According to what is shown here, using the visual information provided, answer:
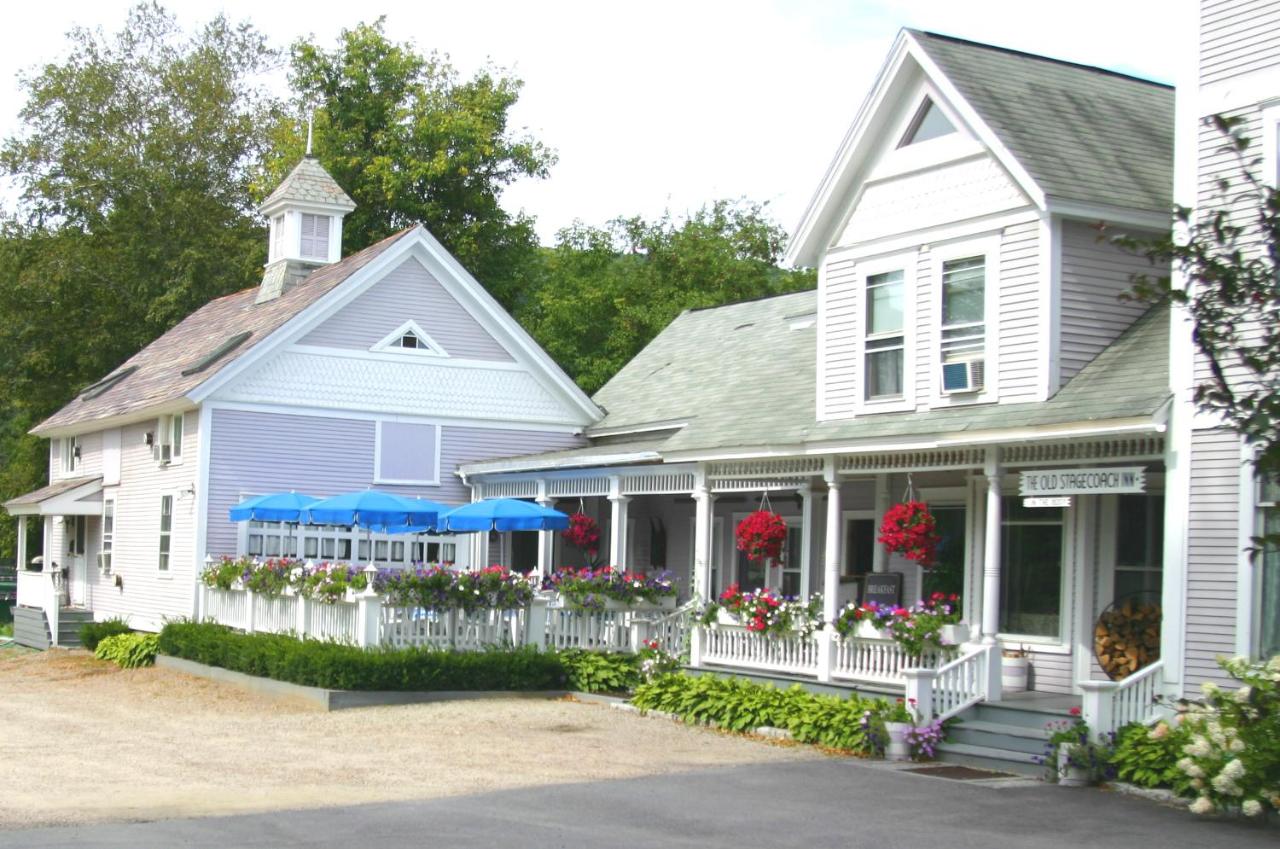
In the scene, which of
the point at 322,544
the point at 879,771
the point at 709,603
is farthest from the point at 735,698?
the point at 322,544

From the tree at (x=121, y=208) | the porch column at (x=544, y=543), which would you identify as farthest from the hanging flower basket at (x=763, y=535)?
the tree at (x=121, y=208)

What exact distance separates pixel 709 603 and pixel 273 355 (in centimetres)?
1062

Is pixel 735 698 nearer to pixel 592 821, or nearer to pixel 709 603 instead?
pixel 709 603

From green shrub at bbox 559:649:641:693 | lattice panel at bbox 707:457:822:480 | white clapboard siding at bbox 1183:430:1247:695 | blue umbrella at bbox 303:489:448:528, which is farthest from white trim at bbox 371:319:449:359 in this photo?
white clapboard siding at bbox 1183:430:1247:695

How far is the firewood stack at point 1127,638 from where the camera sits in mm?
15938

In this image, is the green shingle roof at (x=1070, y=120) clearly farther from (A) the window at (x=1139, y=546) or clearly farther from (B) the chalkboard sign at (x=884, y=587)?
(B) the chalkboard sign at (x=884, y=587)

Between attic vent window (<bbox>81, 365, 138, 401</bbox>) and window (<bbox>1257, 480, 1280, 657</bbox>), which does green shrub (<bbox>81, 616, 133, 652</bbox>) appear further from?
window (<bbox>1257, 480, 1280, 657</bbox>)

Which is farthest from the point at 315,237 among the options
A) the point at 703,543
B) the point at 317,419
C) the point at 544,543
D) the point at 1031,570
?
the point at 1031,570

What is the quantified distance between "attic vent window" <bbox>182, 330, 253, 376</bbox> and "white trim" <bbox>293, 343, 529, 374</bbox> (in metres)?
1.48

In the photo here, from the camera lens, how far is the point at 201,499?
26.6 meters

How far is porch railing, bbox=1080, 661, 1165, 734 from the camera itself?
14.0 meters

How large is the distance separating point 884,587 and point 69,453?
72.5 feet

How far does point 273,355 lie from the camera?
27.3 meters

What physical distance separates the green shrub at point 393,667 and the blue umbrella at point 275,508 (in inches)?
124
